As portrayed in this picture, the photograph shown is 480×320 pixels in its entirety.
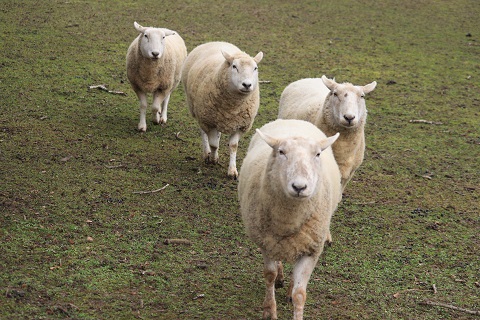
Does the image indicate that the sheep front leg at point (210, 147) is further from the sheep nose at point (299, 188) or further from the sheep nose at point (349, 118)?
the sheep nose at point (299, 188)

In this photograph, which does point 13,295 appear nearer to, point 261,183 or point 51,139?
point 261,183

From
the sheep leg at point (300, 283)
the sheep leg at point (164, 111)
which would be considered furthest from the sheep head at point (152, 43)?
the sheep leg at point (300, 283)

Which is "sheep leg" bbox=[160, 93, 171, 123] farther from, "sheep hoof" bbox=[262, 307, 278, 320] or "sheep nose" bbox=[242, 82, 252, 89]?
"sheep hoof" bbox=[262, 307, 278, 320]

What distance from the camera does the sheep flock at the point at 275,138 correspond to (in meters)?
4.66

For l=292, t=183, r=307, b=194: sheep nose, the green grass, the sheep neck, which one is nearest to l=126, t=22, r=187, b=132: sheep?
the green grass

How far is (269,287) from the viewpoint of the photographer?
5.02 metres

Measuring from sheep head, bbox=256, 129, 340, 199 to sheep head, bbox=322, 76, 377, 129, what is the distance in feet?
4.98

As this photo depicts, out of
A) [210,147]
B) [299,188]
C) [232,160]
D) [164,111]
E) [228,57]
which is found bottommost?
[164,111]

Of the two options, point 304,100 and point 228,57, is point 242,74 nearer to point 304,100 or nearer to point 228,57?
point 228,57

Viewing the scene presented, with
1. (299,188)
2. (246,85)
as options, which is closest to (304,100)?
(246,85)

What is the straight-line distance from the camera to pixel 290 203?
4.66 meters

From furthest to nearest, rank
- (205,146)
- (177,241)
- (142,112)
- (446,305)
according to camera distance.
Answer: (142,112) → (205,146) → (177,241) → (446,305)

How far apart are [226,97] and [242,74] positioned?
1.20ft

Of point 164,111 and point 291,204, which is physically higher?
point 291,204
